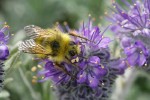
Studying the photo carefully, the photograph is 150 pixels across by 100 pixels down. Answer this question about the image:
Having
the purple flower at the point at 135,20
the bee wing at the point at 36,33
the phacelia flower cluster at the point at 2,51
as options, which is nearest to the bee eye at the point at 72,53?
the bee wing at the point at 36,33

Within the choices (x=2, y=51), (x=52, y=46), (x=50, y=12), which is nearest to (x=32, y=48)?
(x=52, y=46)

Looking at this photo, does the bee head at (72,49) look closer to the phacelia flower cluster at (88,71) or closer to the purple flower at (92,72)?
the phacelia flower cluster at (88,71)

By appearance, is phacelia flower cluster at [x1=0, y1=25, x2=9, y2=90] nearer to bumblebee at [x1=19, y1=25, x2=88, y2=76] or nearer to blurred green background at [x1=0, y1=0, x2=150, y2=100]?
bumblebee at [x1=19, y1=25, x2=88, y2=76]

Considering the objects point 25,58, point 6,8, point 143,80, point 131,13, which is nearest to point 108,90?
point 131,13

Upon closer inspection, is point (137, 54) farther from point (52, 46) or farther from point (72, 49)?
point (52, 46)

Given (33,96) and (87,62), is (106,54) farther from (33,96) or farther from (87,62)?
(33,96)

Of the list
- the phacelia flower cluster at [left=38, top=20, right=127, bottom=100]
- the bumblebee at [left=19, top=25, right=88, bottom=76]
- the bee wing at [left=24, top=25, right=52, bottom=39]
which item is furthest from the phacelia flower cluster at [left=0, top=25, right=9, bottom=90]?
the phacelia flower cluster at [left=38, top=20, right=127, bottom=100]
